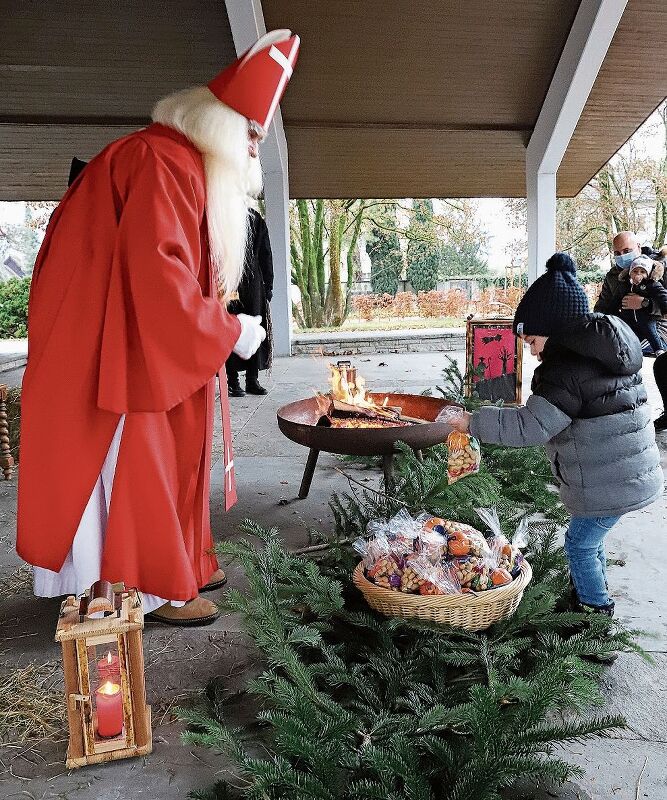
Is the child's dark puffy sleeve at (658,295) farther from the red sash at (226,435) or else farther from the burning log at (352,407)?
the red sash at (226,435)

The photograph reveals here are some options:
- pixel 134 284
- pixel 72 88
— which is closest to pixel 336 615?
pixel 134 284

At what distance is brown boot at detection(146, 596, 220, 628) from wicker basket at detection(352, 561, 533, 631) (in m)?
0.78

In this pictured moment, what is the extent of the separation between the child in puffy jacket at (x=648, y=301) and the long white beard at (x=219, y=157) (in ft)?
14.5

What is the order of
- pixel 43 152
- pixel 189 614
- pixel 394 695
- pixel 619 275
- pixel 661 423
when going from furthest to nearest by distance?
pixel 43 152, pixel 619 275, pixel 661 423, pixel 189 614, pixel 394 695

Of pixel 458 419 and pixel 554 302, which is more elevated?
pixel 554 302

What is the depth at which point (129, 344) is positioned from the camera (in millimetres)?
2541

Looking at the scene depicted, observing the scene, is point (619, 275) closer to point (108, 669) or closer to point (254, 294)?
point (254, 294)

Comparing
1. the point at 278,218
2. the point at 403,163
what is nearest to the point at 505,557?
the point at 278,218

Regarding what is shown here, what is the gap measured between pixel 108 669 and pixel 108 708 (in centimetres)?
11

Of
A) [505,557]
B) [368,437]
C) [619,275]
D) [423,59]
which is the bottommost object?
[505,557]

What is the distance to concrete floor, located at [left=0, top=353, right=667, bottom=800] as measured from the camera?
6.46ft

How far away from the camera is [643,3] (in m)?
8.51

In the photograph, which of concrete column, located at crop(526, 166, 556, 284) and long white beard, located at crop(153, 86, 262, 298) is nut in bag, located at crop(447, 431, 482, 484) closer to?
long white beard, located at crop(153, 86, 262, 298)

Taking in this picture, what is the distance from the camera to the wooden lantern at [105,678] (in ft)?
6.52
